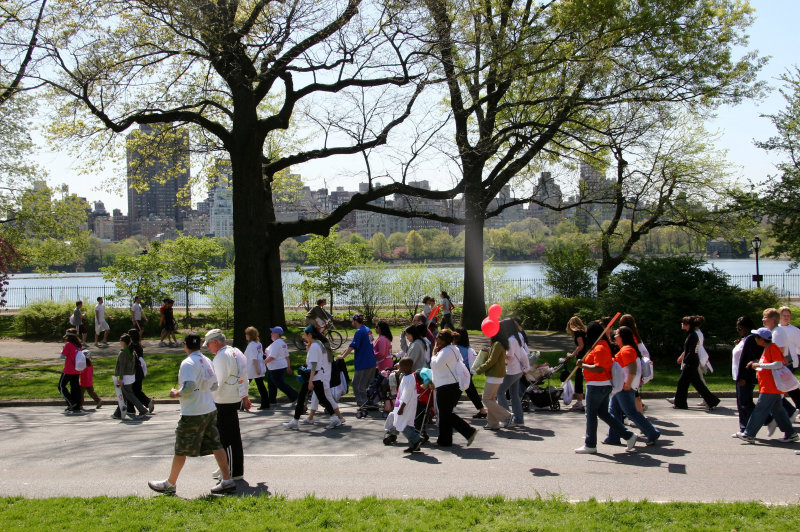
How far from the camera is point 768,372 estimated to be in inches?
330

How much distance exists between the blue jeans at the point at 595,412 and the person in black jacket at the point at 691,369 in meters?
3.45

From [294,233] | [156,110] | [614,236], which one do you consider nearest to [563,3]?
[614,236]

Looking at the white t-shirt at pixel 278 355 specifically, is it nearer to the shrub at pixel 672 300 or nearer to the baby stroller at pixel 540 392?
the baby stroller at pixel 540 392

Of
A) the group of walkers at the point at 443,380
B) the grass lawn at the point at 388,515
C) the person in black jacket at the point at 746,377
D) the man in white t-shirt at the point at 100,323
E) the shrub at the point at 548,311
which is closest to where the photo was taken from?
the grass lawn at the point at 388,515

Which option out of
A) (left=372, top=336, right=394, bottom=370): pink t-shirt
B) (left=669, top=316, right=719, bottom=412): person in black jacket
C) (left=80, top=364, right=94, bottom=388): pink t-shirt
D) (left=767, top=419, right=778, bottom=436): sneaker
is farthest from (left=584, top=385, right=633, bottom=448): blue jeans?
(left=80, top=364, right=94, bottom=388): pink t-shirt

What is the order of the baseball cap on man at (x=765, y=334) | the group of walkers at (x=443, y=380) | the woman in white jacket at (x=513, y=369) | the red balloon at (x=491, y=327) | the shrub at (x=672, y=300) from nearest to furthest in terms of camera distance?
the group of walkers at (x=443, y=380), the baseball cap on man at (x=765, y=334), the red balloon at (x=491, y=327), the woman in white jacket at (x=513, y=369), the shrub at (x=672, y=300)

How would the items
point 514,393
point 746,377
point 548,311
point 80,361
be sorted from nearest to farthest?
point 746,377
point 514,393
point 80,361
point 548,311

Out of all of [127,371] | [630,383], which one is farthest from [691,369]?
[127,371]

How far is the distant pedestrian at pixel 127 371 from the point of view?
11522 millimetres

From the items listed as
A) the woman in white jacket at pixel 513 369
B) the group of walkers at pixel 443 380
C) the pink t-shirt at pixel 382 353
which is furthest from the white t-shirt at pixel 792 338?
the pink t-shirt at pixel 382 353

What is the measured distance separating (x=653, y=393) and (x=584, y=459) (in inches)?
204

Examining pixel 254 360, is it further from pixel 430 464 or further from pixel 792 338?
pixel 792 338

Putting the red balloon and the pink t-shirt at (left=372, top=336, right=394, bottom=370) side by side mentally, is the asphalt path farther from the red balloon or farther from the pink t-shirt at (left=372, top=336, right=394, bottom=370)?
the red balloon

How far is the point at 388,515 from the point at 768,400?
5467mm
